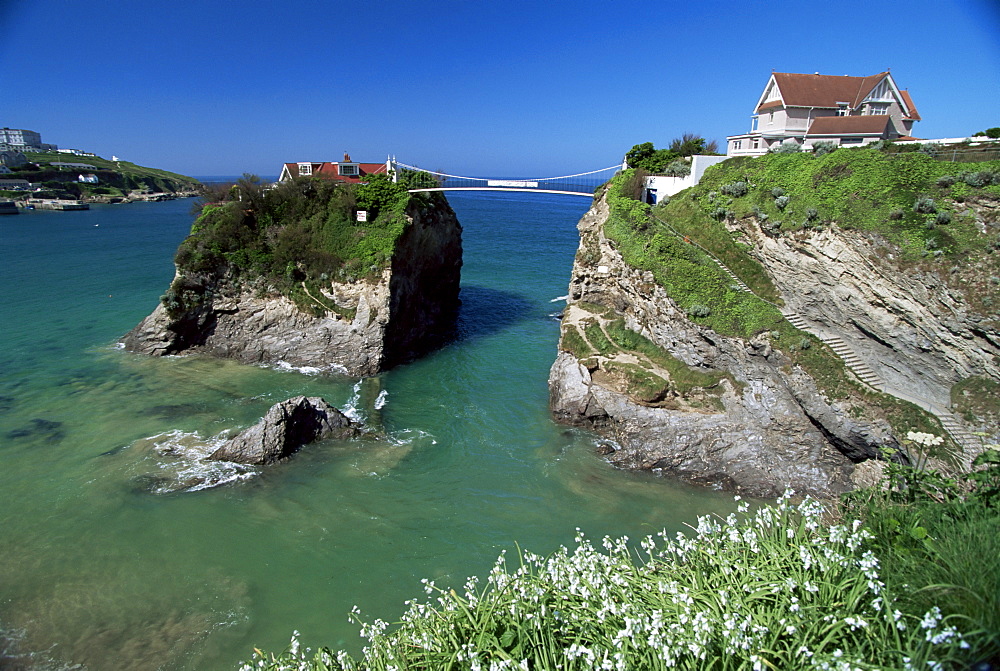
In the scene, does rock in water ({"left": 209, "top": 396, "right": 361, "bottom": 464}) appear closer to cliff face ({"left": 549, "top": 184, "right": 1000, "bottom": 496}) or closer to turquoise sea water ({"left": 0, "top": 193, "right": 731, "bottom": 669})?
turquoise sea water ({"left": 0, "top": 193, "right": 731, "bottom": 669})

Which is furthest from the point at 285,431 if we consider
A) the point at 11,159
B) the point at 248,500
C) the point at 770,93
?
the point at 11,159

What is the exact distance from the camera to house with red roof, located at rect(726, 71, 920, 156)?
32875 millimetres

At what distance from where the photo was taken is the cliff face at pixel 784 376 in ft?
64.6

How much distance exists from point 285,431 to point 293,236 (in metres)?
15.9

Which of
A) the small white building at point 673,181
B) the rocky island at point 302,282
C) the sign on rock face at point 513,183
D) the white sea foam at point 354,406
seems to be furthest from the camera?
the sign on rock face at point 513,183

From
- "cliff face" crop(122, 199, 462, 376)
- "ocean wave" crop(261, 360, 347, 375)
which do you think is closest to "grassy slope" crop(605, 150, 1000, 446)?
"cliff face" crop(122, 199, 462, 376)

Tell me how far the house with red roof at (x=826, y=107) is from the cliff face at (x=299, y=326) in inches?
919

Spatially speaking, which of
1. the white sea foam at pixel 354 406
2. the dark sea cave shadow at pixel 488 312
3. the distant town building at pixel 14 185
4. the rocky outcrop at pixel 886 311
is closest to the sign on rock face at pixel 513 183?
the dark sea cave shadow at pixel 488 312

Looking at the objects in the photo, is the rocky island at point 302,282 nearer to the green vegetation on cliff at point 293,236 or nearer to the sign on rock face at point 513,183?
the green vegetation on cliff at point 293,236

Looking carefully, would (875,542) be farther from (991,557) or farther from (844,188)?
(844,188)

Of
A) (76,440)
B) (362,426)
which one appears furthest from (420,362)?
(76,440)

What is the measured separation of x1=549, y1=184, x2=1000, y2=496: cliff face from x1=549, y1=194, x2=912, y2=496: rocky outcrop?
0.04 meters

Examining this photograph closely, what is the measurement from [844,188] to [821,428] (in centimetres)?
1072

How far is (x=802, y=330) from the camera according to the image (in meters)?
22.7
